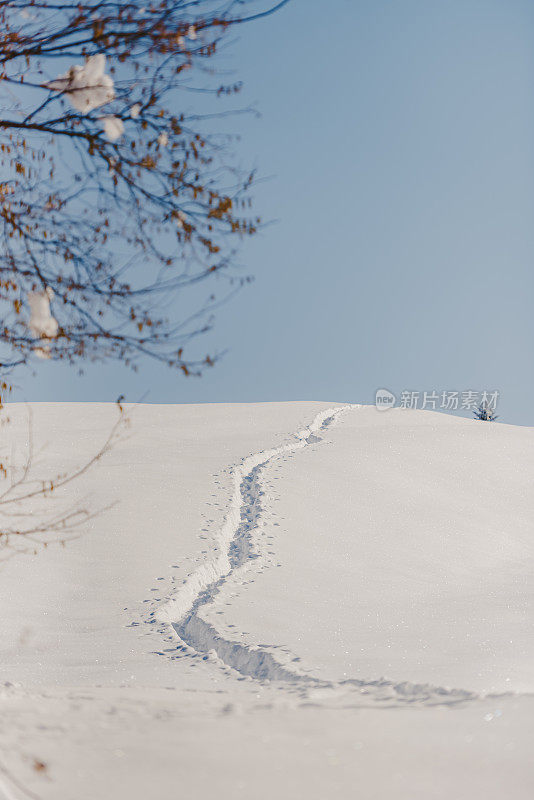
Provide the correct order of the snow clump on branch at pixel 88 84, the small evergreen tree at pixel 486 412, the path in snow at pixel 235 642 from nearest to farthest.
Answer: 1. the snow clump on branch at pixel 88 84
2. the path in snow at pixel 235 642
3. the small evergreen tree at pixel 486 412

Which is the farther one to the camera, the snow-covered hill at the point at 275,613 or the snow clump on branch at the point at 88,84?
the snow clump on branch at the point at 88,84

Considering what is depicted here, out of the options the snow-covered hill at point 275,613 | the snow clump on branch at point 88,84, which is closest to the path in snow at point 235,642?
the snow-covered hill at point 275,613

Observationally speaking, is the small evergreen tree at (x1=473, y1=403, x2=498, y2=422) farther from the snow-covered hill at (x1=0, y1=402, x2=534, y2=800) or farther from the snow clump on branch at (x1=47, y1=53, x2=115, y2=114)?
the snow clump on branch at (x1=47, y1=53, x2=115, y2=114)

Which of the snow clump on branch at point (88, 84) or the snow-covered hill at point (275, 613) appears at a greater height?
the snow clump on branch at point (88, 84)

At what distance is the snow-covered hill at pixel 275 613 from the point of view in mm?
3572

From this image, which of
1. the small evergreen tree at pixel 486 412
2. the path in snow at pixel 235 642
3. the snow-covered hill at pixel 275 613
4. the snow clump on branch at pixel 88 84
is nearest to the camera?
the snow-covered hill at pixel 275 613

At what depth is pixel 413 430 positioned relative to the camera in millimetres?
23453

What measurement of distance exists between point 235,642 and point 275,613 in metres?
1.42

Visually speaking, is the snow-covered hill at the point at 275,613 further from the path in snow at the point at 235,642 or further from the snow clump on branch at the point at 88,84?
the snow clump on branch at the point at 88,84

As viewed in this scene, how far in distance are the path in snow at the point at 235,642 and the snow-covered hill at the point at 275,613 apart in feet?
0.15

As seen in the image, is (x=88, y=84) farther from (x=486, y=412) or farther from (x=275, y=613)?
(x=486, y=412)

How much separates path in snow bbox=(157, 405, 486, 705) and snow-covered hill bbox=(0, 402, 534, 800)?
0.15 ft

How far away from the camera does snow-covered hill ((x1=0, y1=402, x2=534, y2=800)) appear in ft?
11.7

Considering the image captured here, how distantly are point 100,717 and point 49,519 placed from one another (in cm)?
981
